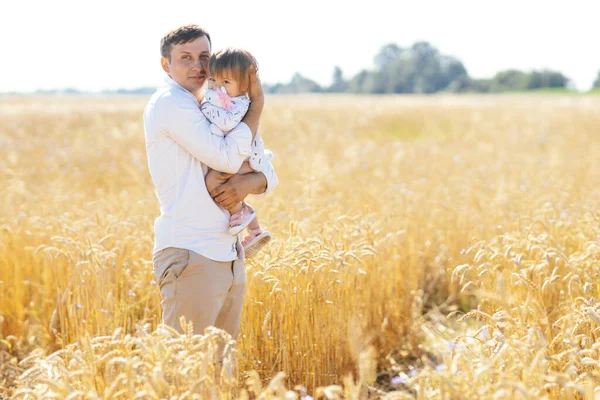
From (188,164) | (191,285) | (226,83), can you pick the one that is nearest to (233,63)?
(226,83)

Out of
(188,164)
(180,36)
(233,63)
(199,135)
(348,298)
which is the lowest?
(348,298)

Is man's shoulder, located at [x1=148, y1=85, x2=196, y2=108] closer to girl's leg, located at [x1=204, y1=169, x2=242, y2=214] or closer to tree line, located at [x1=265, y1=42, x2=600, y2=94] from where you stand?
girl's leg, located at [x1=204, y1=169, x2=242, y2=214]

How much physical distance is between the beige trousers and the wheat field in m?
0.17

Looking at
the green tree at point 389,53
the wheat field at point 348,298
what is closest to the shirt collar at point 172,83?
the wheat field at point 348,298

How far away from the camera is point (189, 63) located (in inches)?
109

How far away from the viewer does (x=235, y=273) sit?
2.84m

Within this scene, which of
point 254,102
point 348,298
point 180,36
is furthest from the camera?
point 348,298

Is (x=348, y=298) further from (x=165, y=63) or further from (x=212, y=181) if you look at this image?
(x=165, y=63)

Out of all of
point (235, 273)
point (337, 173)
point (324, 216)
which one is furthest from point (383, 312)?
point (337, 173)

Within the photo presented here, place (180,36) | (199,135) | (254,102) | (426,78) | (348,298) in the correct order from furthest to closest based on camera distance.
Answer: (426,78) < (348,298) < (254,102) < (180,36) < (199,135)

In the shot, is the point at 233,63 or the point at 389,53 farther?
the point at 389,53

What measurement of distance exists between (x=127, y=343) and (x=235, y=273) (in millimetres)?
652

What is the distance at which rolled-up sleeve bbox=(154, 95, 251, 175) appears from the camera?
2609 mm

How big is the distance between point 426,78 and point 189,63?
81.2 m
